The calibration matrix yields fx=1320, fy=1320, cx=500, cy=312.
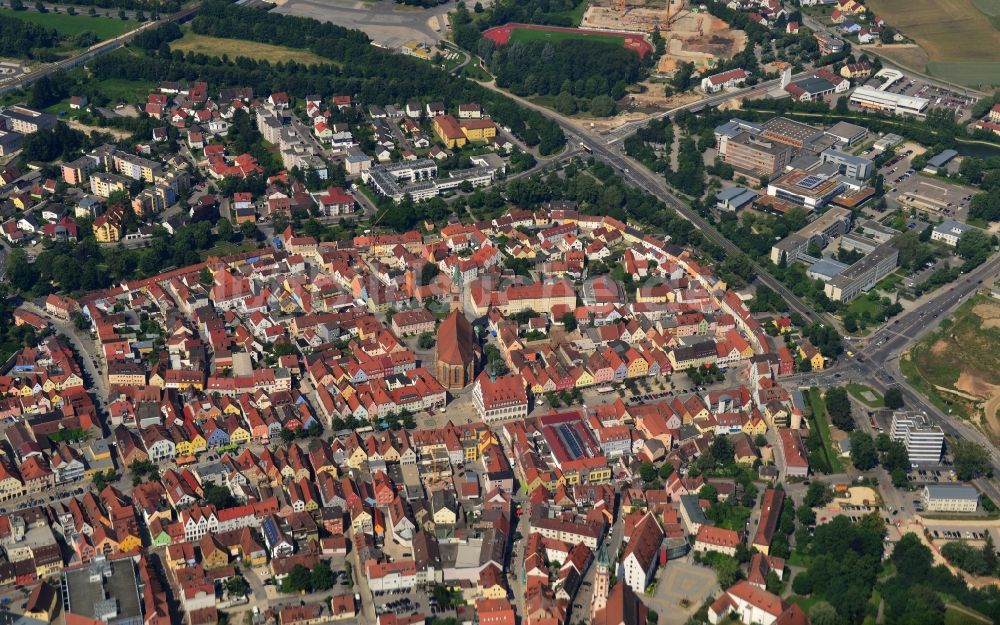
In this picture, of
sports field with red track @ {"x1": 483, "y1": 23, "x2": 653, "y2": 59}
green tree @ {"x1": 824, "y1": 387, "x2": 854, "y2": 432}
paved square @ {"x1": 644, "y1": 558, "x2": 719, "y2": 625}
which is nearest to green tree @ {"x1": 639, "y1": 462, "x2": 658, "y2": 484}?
paved square @ {"x1": 644, "y1": 558, "x2": 719, "y2": 625}

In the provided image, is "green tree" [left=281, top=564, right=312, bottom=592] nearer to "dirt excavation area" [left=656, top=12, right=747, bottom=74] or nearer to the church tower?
the church tower

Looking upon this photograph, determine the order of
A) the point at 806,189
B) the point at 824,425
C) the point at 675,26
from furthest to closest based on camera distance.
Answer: the point at 675,26
the point at 806,189
the point at 824,425

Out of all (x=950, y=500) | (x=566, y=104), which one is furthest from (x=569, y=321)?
(x=566, y=104)

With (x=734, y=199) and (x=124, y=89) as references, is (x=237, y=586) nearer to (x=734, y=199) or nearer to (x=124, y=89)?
(x=734, y=199)

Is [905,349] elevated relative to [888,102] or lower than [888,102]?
elevated

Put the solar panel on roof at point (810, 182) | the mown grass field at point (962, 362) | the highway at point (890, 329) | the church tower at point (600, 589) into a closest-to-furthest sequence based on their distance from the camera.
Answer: the church tower at point (600, 589) < the highway at point (890, 329) < the mown grass field at point (962, 362) < the solar panel on roof at point (810, 182)

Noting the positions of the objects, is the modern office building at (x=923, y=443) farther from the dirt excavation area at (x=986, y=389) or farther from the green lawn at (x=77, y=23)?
the green lawn at (x=77, y=23)

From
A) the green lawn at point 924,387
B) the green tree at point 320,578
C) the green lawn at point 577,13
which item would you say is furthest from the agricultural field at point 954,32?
the green tree at point 320,578

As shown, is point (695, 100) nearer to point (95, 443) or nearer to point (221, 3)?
point (221, 3)
